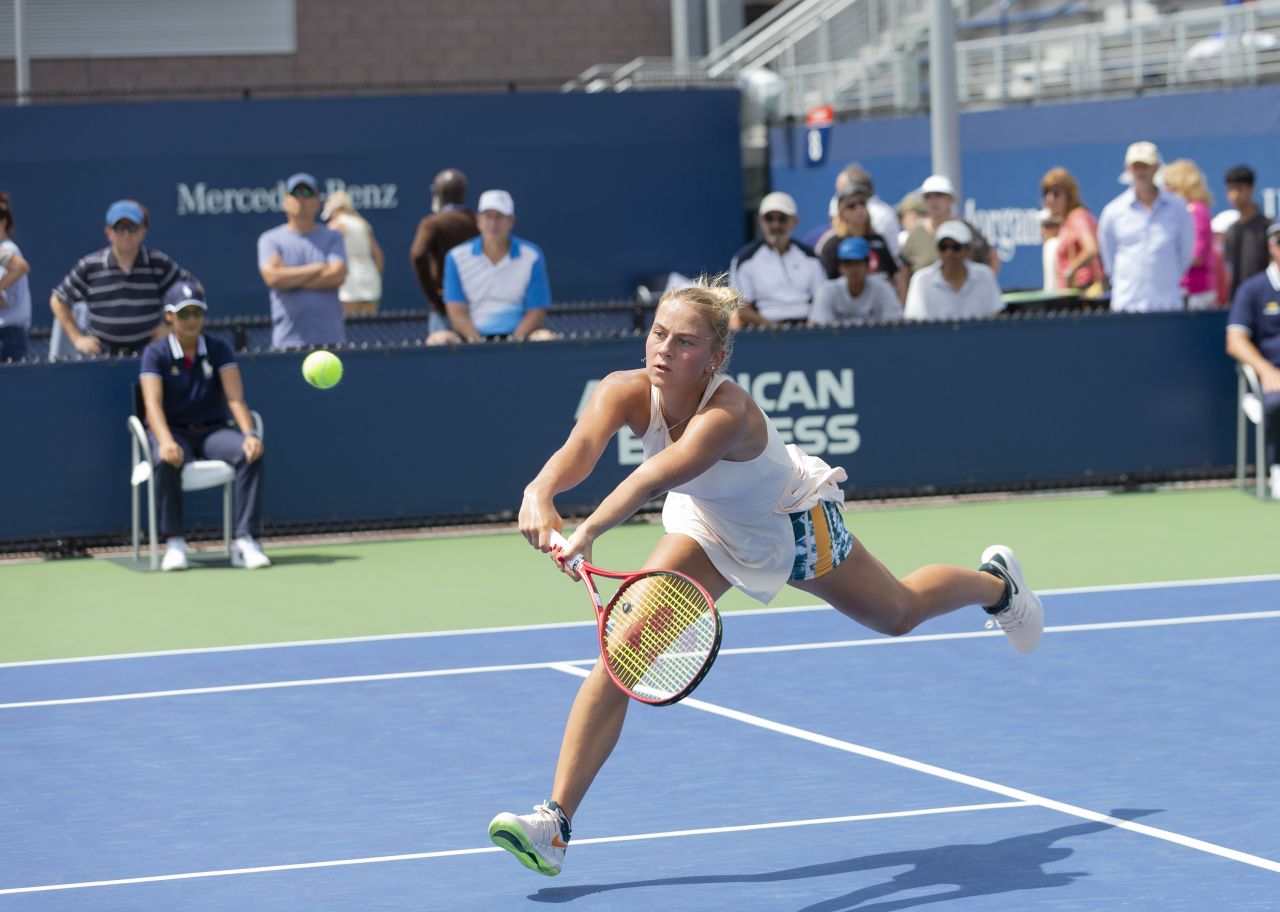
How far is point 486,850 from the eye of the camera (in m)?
5.66

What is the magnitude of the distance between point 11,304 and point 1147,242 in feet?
22.7

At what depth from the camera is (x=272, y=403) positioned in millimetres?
11992

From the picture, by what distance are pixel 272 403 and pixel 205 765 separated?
5381mm

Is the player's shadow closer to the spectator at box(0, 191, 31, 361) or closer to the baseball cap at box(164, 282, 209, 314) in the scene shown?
the baseball cap at box(164, 282, 209, 314)

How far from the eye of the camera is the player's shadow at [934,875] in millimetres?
5086

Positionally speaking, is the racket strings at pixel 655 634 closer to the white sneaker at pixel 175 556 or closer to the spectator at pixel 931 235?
the white sneaker at pixel 175 556

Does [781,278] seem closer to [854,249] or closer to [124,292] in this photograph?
[854,249]

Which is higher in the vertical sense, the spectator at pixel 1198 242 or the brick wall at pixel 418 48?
the brick wall at pixel 418 48

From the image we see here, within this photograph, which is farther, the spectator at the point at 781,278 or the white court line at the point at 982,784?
the spectator at the point at 781,278

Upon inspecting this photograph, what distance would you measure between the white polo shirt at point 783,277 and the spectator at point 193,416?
11.0 feet

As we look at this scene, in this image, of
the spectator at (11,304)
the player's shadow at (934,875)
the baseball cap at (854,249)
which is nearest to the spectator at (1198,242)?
the baseball cap at (854,249)

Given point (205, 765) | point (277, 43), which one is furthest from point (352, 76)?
point (205, 765)

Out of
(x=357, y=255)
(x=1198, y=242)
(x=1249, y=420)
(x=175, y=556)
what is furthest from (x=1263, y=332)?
(x=357, y=255)

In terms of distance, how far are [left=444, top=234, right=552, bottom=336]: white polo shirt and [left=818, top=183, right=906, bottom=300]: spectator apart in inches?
71.9
